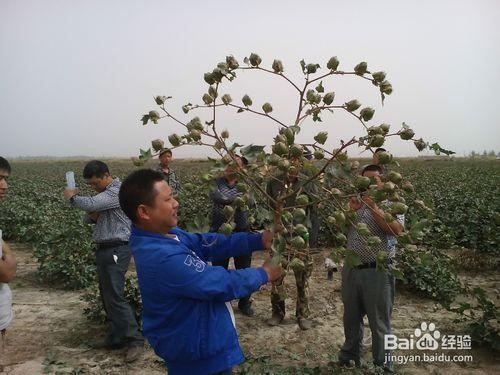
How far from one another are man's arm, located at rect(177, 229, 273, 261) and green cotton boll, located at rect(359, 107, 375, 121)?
0.67 metres

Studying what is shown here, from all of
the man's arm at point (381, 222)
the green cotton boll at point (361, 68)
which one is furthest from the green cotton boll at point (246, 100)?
the man's arm at point (381, 222)

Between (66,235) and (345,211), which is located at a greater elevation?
(345,211)

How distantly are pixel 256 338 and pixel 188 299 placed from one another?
2.82 meters

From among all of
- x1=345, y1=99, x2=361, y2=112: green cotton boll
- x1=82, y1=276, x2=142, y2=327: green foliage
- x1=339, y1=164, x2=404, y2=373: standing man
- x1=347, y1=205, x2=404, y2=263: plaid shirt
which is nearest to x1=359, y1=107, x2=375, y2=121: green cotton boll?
x1=345, y1=99, x2=361, y2=112: green cotton boll

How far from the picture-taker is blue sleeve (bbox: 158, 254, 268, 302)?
1.67 metres

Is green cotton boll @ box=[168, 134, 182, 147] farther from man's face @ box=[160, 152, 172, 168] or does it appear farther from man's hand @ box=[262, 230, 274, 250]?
man's face @ box=[160, 152, 172, 168]

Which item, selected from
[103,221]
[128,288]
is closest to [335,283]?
[128,288]

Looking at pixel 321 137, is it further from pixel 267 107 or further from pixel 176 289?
pixel 176 289

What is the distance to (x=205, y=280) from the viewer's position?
1695mm

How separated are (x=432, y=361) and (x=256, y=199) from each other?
3.37 metres

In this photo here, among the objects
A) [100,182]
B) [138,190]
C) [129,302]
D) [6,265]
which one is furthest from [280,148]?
[129,302]

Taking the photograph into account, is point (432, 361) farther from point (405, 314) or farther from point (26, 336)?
point (26, 336)

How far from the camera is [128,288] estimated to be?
458 cm

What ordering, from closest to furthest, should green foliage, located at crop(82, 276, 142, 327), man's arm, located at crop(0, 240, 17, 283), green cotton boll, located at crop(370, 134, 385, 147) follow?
green cotton boll, located at crop(370, 134, 385, 147) → man's arm, located at crop(0, 240, 17, 283) → green foliage, located at crop(82, 276, 142, 327)
